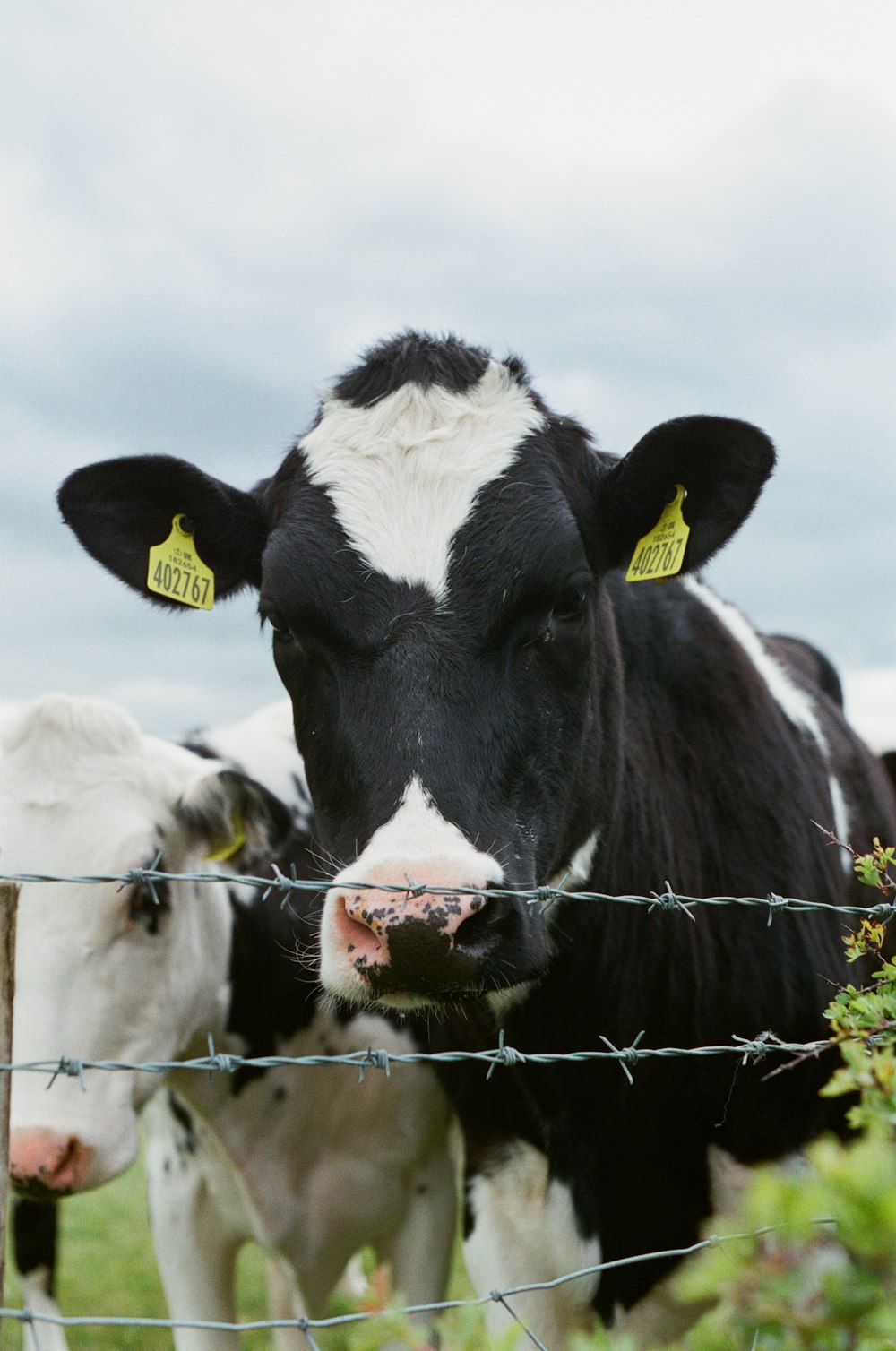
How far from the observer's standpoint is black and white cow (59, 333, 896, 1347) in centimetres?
302

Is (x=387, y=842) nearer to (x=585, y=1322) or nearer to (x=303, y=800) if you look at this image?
(x=585, y=1322)

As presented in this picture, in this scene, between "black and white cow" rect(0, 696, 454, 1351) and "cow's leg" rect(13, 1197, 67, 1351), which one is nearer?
"black and white cow" rect(0, 696, 454, 1351)

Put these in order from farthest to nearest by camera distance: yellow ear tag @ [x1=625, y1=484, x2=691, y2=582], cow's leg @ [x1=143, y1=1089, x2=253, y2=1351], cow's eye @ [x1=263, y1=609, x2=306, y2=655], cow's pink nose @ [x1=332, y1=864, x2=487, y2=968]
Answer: cow's leg @ [x1=143, y1=1089, x2=253, y2=1351]
yellow ear tag @ [x1=625, y1=484, x2=691, y2=582]
cow's eye @ [x1=263, y1=609, x2=306, y2=655]
cow's pink nose @ [x1=332, y1=864, x2=487, y2=968]

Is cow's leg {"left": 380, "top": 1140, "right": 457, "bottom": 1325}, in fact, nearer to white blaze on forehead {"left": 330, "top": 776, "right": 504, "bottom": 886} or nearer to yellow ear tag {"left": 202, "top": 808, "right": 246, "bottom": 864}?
yellow ear tag {"left": 202, "top": 808, "right": 246, "bottom": 864}

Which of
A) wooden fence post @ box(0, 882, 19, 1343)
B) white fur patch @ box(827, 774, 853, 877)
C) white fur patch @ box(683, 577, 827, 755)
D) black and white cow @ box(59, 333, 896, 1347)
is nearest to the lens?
wooden fence post @ box(0, 882, 19, 1343)

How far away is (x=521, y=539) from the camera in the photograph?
324cm

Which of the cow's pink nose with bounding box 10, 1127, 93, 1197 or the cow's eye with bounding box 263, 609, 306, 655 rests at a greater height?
the cow's eye with bounding box 263, 609, 306, 655

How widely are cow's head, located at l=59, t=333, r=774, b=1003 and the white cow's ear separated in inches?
29.3

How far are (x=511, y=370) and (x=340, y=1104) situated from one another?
265 centimetres

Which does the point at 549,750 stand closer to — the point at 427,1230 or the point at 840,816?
the point at 840,816

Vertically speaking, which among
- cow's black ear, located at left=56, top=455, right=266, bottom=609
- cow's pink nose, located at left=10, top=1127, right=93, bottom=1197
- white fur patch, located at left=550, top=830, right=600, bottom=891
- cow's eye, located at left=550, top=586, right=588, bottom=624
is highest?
cow's black ear, located at left=56, top=455, right=266, bottom=609

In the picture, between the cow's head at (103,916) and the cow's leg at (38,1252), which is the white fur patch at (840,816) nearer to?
the cow's head at (103,916)

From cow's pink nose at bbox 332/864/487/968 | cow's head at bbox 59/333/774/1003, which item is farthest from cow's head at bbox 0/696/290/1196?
cow's pink nose at bbox 332/864/487/968

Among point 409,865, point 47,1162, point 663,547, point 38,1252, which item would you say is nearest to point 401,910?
point 409,865
